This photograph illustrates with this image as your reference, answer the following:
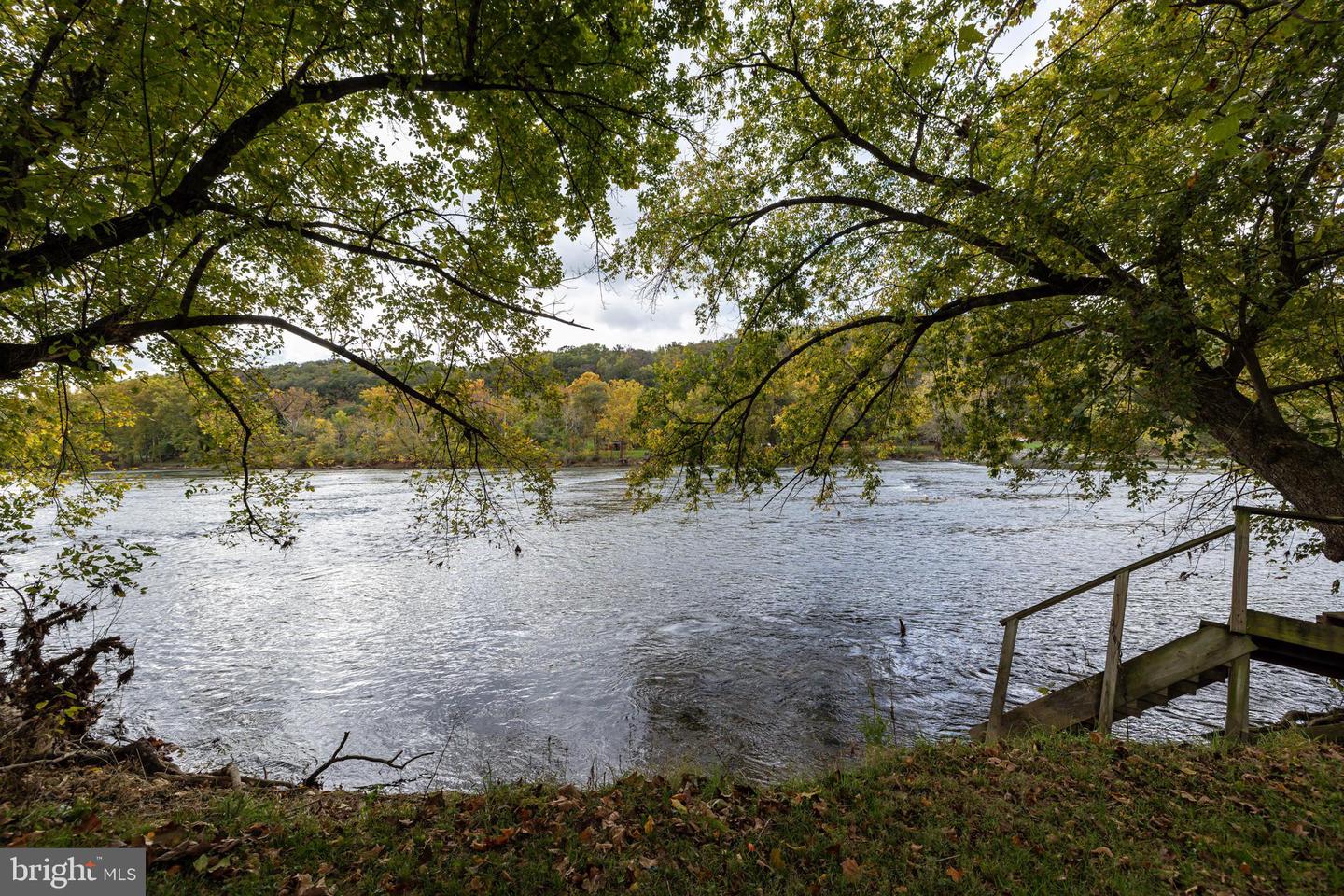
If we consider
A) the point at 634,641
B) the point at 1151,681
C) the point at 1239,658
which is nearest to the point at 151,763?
the point at 634,641

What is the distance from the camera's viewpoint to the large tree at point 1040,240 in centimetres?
416

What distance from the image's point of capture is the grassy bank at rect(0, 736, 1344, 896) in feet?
10.8

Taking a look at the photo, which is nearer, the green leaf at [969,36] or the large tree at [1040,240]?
the green leaf at [969,36]

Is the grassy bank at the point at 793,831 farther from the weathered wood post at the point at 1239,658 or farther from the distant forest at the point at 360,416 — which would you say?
the distant forest at the point at 360,416

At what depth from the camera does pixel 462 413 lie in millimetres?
6988

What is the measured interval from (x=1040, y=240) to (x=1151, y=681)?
488 centimetres

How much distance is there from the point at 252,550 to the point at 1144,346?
28.3m

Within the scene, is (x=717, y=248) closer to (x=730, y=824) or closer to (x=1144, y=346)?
(x=1144, y=346)

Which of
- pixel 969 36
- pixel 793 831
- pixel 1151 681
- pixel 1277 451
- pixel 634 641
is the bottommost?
pixel 634 641

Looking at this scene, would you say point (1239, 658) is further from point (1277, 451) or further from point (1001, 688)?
point (1001, 688)

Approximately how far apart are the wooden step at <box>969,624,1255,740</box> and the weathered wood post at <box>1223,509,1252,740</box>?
11 cm

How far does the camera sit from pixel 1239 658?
5.19 m

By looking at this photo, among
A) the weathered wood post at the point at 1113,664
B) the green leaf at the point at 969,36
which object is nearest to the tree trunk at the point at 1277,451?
the weathered wood post at the point at 1113,664

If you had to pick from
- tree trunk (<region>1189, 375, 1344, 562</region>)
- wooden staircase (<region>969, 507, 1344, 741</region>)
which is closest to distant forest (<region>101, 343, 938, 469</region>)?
tree trunk (<region>1189, 375, 1344, 562</region>)
